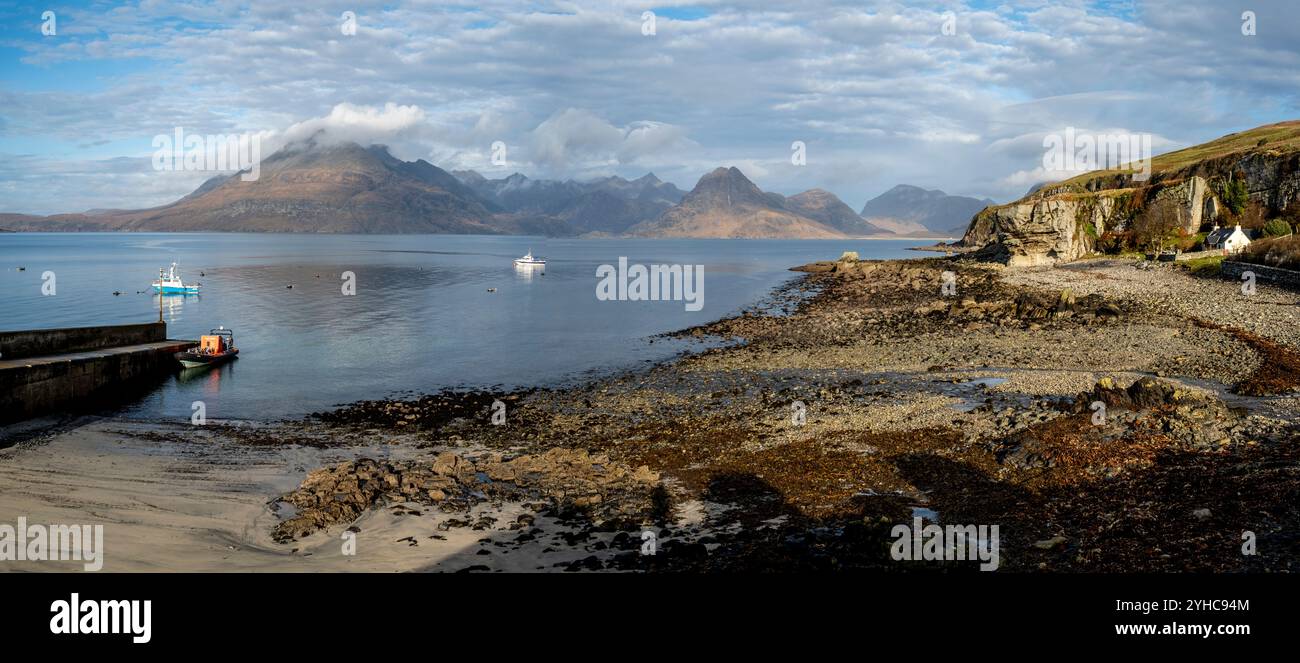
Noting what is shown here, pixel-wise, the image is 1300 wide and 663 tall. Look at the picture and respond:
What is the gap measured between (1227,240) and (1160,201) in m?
21.1

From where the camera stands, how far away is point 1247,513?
48.4 feet

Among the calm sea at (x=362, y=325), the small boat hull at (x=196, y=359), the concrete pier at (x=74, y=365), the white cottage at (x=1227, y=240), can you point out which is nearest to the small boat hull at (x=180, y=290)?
the calm sea at (x=362, y=325)

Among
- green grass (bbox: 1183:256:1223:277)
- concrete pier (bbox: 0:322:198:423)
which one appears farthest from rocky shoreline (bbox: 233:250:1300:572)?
green grass (bbox: 1183:256:1223:277)

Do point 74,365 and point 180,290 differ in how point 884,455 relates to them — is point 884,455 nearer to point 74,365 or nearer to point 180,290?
point 74,365

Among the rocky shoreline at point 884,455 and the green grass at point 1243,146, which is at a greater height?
the green grass at point 1243,146

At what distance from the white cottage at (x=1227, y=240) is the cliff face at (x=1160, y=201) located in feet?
32.7

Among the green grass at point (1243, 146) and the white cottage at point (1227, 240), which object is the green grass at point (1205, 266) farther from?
the green grass at point (1243, 146)

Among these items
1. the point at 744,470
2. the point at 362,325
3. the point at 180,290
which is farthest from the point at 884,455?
the point at 180,290

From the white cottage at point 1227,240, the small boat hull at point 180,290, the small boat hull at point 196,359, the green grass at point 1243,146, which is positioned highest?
the green grass at point 1243,146

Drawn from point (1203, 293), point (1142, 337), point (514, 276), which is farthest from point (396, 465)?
point (514, 276)

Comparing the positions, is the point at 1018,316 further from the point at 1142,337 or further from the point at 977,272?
the point at 977,272

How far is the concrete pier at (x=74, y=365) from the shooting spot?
32.2 meters
